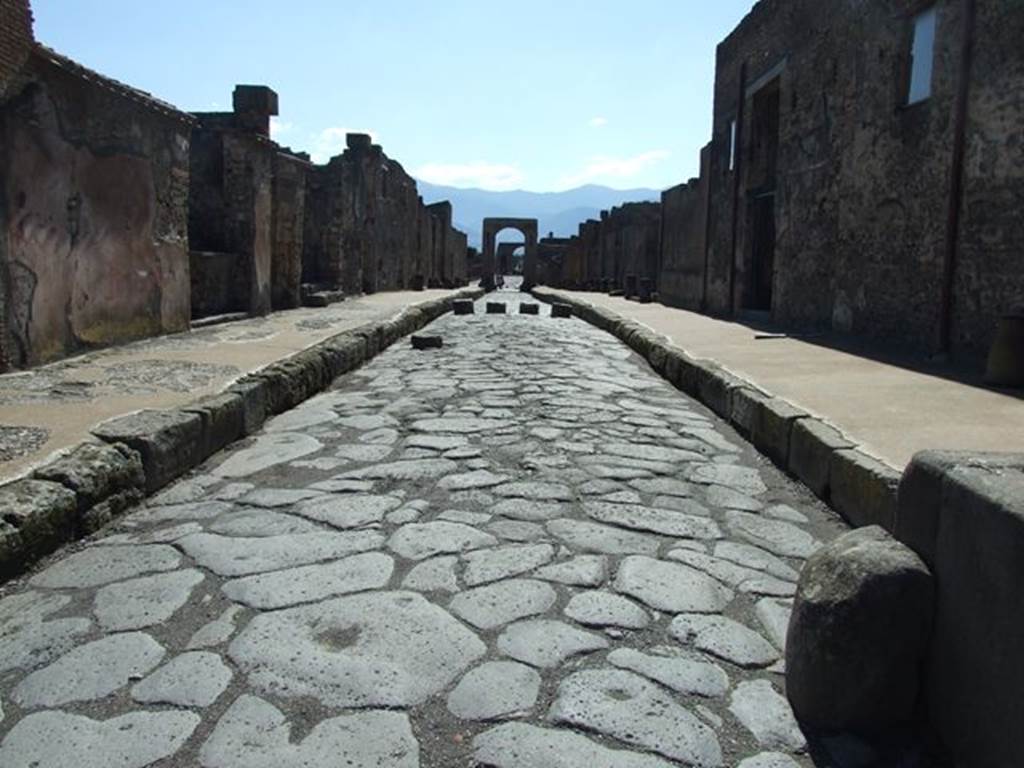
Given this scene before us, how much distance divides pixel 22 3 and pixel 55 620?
15.3ft

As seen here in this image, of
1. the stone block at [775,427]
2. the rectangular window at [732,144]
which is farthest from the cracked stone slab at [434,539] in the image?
the rectangular window at [732,144]

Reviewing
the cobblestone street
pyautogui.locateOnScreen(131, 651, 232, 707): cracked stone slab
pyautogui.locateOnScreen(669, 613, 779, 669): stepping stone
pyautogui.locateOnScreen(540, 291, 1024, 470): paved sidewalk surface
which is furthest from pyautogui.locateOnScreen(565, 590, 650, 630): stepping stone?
pyautogui.locateOnScreen(540, 291, 1024, 470): paved sidewalk surface

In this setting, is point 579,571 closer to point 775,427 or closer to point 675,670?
Result: point 675,670

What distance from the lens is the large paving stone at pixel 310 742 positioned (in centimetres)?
170

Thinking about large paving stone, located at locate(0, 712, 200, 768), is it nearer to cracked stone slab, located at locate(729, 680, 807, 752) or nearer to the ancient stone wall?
cracked stone slab, located at locate(729, 680, 807, 752)

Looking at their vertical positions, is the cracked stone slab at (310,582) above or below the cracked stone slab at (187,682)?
above

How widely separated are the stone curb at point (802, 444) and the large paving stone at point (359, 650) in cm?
151

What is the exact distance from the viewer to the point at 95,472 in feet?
10.2

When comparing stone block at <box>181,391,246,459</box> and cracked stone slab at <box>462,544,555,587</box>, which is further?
stone block at <box>181,391,246,459</box>

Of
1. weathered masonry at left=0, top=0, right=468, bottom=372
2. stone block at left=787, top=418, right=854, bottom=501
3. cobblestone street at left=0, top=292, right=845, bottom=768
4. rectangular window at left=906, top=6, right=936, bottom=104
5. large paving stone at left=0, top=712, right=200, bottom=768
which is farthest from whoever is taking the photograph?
rectangular window at left=906, top=6, right=936, bottom=104

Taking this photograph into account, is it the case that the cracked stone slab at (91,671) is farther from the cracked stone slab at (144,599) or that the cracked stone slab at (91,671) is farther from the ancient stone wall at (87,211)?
the ancient stone wall at (87,211)

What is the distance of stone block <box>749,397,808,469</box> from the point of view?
4188 mm

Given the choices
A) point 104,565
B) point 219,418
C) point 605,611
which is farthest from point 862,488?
point 219,418

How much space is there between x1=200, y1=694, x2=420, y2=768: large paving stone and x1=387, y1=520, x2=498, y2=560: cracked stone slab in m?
1.02
